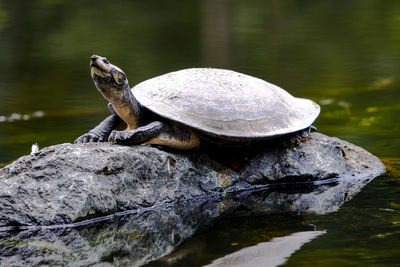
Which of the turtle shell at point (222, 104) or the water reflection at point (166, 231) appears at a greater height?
the turtle shell at point (222, 104)

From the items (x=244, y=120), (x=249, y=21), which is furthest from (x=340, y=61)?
(x=244, y=120)

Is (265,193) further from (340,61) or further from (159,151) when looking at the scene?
(340,61)

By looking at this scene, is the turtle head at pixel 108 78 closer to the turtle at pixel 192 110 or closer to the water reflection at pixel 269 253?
the turtle at pixel 192 110

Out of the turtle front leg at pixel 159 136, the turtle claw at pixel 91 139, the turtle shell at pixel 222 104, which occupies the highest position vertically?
the turtle shell at pixel 222 104

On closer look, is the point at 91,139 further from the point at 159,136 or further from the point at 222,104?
the point at 222,104

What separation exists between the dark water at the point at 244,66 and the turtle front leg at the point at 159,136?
0.76m

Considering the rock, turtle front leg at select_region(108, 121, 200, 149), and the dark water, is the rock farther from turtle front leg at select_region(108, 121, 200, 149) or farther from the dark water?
the dark water

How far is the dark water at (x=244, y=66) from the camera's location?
3545 mm

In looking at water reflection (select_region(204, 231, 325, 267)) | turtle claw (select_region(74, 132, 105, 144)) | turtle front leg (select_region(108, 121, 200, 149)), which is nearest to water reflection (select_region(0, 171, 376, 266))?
water reflection (select_region(204, 231, 325, 267))

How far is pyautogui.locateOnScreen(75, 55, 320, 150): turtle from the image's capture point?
4.25 metres

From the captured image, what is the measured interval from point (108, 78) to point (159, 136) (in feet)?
1.80

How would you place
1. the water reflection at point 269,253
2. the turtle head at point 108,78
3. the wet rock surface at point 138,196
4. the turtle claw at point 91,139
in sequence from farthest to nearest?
the turtle claw at point 91,139, the turtle head at point 108,78, the wet rock surface at point 138,196, the water reflection at point 269,253

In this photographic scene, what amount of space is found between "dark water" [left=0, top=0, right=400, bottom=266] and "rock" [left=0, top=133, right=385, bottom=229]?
1.03 feet


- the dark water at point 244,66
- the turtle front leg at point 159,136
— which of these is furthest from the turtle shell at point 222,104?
the dark water at point 244,66
